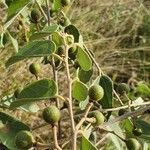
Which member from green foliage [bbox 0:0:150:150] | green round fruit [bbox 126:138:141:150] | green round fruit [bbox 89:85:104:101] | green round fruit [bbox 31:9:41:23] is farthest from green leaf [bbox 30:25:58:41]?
green round fruit [bbox 31:9:41:23]

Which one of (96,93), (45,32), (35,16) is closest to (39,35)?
(45,32)

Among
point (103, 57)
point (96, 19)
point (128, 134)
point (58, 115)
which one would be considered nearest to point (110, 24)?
point (96, 19)

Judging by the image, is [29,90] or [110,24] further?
[110,24]

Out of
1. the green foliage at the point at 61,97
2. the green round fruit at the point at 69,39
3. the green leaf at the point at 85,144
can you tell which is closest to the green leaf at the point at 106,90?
the green foliage at the point at 61,97

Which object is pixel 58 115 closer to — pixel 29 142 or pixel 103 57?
pixel 29 142

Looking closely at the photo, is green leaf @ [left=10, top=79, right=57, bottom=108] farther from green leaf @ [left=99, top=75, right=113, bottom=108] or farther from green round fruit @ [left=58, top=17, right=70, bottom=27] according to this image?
green round fruit @ [left=58, top=17, right=70, bottom=27]
